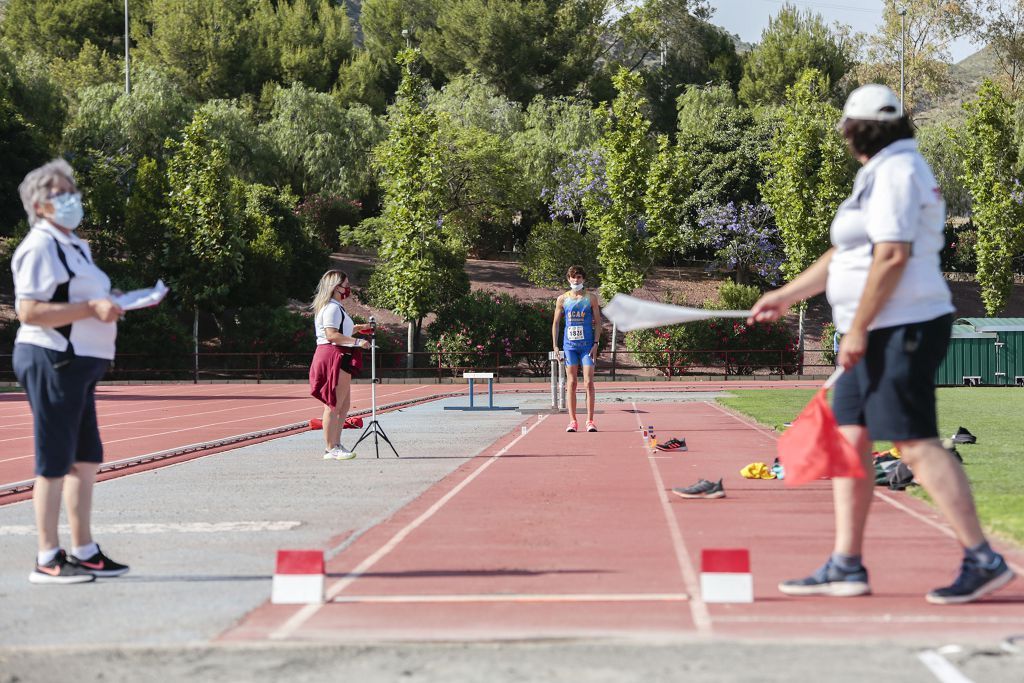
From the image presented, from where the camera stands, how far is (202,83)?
68.6 metres

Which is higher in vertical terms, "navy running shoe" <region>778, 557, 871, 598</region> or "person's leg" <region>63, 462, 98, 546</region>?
"person's leg" <region>63, 462, 98, 546</region>

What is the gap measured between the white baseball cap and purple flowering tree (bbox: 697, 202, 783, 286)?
51.1m

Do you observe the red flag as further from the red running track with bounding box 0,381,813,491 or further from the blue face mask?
the red running track with bounding box 0,381,813,491

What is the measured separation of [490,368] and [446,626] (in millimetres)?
35214

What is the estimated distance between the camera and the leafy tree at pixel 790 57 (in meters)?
73.2

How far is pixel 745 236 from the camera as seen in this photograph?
56594mm

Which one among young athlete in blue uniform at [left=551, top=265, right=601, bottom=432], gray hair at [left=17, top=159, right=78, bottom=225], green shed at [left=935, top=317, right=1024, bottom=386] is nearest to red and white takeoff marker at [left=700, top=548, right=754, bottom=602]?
gray hair at [left=17, top=159, right=78, bottom=225]

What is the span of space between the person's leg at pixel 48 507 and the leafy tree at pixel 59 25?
71.7m

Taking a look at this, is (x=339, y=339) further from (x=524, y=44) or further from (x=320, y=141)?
(x=524, y=44)

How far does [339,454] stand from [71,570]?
634cm

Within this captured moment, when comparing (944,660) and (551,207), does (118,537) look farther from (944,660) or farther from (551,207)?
(551,207)

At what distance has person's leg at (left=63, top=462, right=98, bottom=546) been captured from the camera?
6016 mm

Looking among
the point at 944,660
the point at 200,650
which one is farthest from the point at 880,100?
the point at 200,650

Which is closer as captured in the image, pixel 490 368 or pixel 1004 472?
pixel 1004 472
